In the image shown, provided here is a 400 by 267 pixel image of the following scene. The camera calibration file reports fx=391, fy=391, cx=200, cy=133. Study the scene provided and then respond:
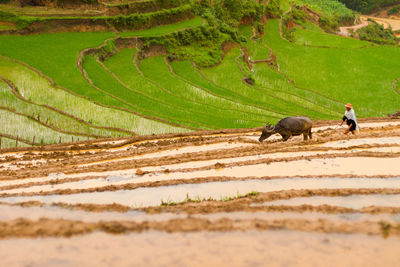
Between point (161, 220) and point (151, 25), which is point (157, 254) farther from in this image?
point (151, 25)

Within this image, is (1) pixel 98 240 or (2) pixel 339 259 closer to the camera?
(2) pixel 339 259

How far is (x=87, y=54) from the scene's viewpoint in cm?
2253

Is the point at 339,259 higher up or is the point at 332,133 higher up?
the point at 332,133

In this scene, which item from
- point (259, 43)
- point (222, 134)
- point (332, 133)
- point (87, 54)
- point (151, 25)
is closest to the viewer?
point (332, 133)

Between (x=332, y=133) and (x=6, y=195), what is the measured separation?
28.0 feet

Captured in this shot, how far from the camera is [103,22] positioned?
1065 inches

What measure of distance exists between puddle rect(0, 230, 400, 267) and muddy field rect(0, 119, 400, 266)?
1 centimetres

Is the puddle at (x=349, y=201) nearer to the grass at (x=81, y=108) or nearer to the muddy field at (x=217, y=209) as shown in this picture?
the muddy field at (x=217, y=209)

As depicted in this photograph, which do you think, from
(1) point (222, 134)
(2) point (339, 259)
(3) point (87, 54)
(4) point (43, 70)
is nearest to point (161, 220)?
(2) point (339, 259)

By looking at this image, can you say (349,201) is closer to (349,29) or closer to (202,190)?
(202,190)

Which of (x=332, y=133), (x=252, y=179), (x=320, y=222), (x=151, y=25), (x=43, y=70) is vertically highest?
(x=151, y=25)

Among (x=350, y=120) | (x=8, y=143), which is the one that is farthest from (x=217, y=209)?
(x=8, y=143)

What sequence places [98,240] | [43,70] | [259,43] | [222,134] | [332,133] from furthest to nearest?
[259,43], [43,70], [222,134], [332,133], [98,240]

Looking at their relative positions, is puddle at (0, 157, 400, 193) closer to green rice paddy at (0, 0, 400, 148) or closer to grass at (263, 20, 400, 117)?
green rice paddy at (0, 0, 400, 148)
